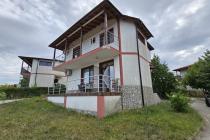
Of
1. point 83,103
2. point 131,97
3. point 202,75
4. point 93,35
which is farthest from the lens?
point 202,75

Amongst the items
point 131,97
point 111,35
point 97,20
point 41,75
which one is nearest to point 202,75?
point 131,97

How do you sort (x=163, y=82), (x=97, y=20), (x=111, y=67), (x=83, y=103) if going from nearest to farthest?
(x=83, y=103), (x=111, y=67), (x=97, y=20), (x=163, y=82)

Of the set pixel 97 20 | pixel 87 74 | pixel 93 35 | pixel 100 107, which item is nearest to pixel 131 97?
pixel 100 107

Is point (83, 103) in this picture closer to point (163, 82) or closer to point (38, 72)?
point (163, 82)

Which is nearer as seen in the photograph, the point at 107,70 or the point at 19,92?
the point at 107,70

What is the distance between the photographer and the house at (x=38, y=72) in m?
30.2

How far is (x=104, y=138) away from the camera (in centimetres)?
609

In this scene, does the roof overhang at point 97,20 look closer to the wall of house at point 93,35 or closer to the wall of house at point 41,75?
the wall of house at point 93,35

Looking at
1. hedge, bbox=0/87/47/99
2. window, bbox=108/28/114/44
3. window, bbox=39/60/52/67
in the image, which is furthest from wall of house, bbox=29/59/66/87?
window, bbox=108/28/114/44

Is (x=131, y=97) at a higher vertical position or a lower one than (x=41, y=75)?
lower

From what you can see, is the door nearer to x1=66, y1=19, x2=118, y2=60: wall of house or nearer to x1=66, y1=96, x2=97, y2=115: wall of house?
x1=66, y1=19, x2=118, y2=60: wall of house

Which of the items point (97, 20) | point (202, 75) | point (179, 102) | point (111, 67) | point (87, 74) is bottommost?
point (179, 102)

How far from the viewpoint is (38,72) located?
30.4 meters

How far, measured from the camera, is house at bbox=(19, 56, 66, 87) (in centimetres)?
3020
